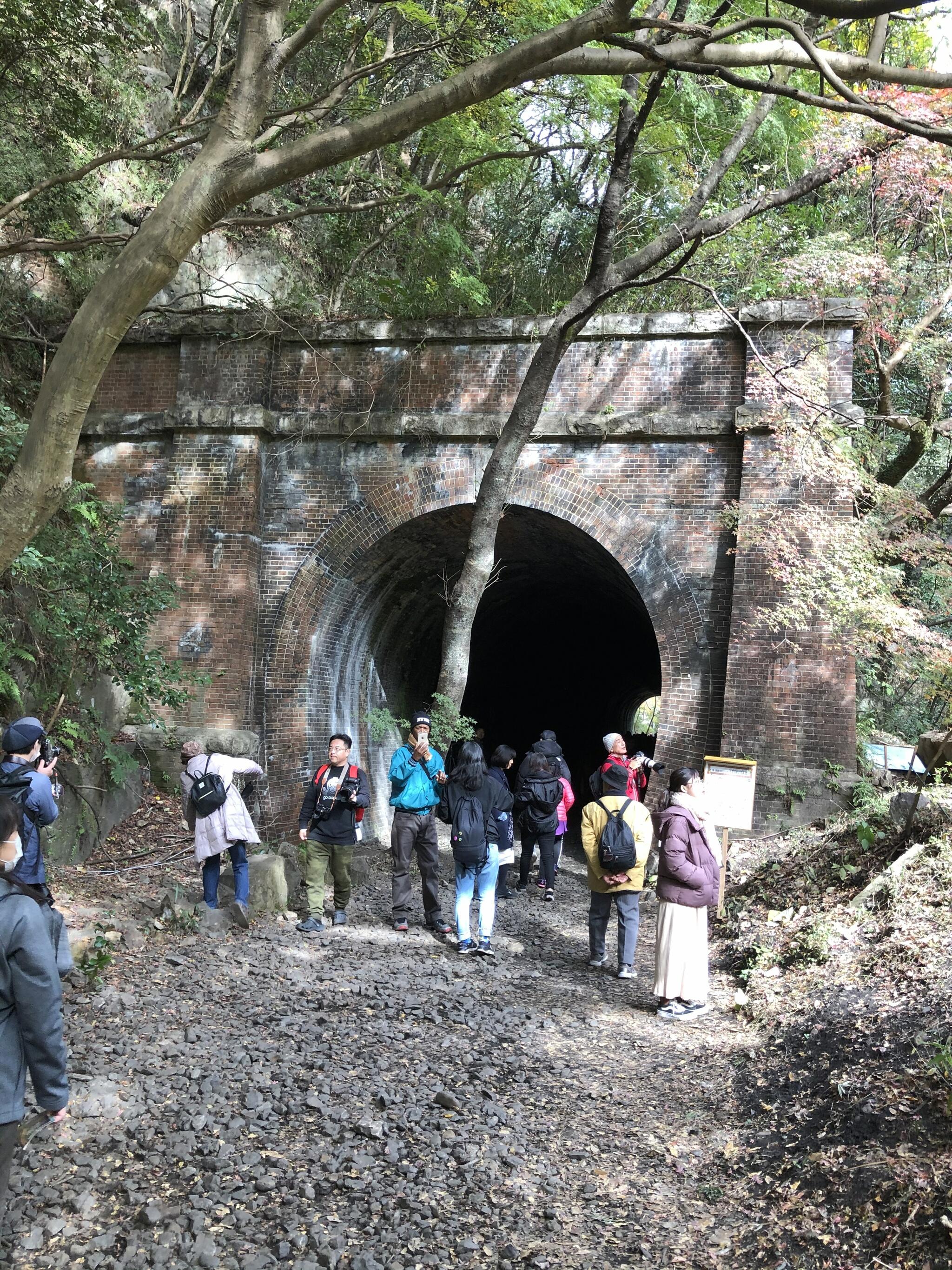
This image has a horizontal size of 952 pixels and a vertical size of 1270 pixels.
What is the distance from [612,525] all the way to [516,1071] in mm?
7197

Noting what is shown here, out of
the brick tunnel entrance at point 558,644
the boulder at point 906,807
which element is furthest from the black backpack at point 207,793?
the brick tunnel entrance at point 558,644

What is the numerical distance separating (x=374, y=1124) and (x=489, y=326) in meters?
9.51

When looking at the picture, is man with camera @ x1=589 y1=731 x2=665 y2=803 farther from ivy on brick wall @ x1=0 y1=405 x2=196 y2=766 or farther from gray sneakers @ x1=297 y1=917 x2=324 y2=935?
ivy on brick wall @ x1=0 y1=405 x2=196 y2=766

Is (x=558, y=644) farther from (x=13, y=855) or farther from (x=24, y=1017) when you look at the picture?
(x=24, y=1017)

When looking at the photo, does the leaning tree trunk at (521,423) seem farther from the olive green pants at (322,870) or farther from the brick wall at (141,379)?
the brick wall at (141,379)

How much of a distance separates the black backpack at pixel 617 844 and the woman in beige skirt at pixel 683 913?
2.05 feet

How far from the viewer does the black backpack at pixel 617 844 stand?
23.5 feet

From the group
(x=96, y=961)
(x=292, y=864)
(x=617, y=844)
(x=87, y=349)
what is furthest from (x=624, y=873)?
(x=87, y=349)

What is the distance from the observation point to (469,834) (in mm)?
7371

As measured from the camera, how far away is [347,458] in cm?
1213

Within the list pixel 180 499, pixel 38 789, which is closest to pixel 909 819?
pixel 38 789

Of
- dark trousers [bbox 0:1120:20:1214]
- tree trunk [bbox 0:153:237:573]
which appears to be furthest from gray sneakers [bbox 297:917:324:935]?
dark trousers [bbox 0:1120:20:1214]

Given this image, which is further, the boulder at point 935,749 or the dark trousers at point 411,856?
the boulder at point 935,749

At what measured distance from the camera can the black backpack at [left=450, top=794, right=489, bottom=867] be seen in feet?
24.1
